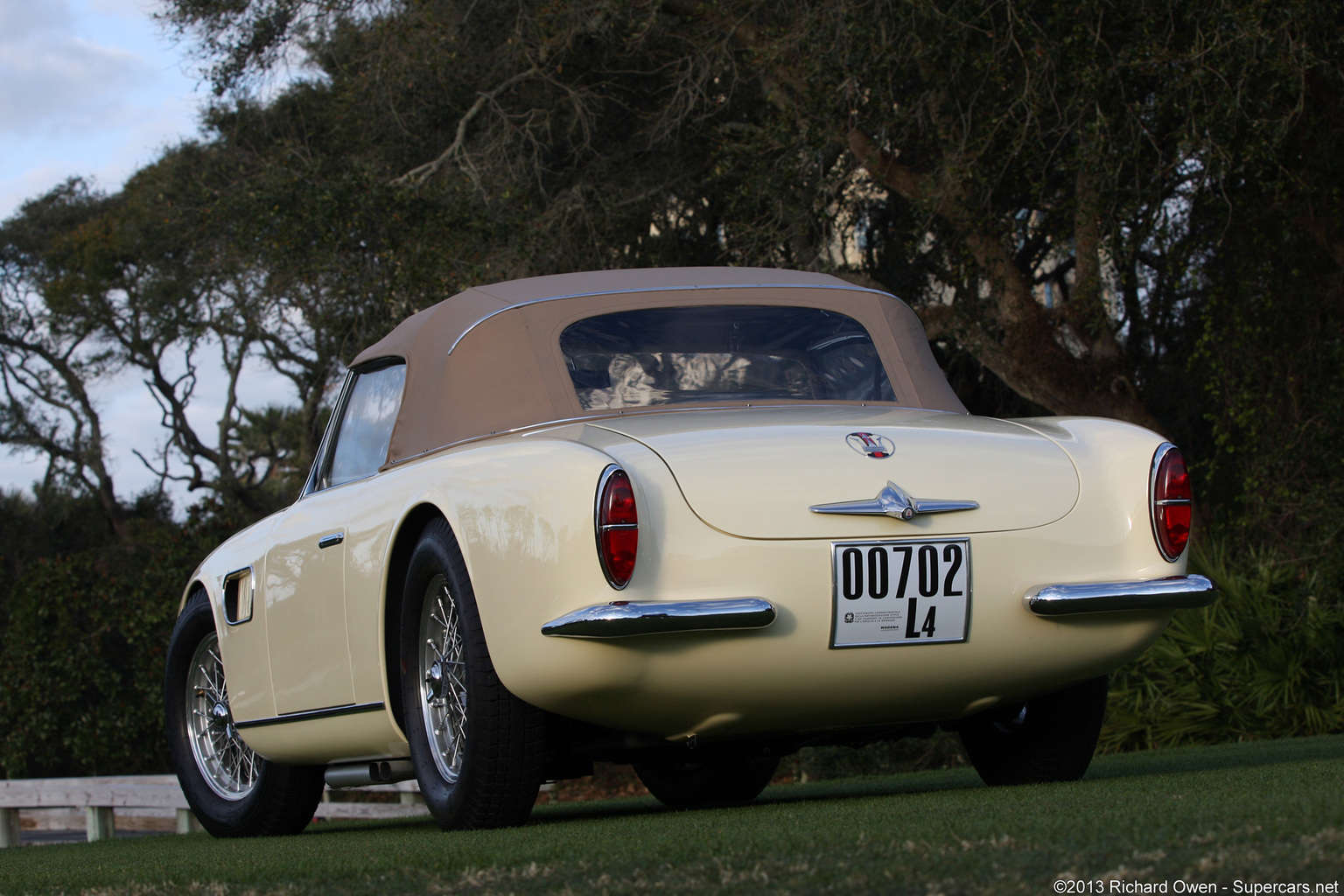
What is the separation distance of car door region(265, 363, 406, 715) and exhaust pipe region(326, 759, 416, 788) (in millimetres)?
259

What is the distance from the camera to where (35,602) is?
2206cm

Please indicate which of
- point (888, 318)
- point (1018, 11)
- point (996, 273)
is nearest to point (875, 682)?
point (888, 318)

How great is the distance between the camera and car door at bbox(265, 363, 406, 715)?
16.4 ft

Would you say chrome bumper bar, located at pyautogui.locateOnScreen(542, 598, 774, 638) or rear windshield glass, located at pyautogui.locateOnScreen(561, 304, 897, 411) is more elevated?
rear windshield glass, located at pyautogui.locateOnScreen(561, 304, 897, 411)

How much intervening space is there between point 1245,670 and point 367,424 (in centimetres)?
793

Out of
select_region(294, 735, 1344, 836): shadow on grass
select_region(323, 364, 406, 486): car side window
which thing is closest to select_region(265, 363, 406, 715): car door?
select_region(323, 364, 406, 486): car side window

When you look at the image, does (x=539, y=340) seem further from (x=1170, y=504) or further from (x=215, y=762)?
(x=215, y=762)

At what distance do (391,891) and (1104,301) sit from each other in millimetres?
12141

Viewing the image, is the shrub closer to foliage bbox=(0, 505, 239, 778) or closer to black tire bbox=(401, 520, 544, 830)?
foliage bbox=(0, 505, 239, 778)

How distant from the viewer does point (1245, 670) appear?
11.2 meters

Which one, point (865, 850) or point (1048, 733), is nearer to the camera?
point (865, 850)

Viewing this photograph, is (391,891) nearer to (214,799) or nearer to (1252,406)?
(214,799)

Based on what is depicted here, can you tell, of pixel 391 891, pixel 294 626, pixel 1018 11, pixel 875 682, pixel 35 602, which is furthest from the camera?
pixel 35 602

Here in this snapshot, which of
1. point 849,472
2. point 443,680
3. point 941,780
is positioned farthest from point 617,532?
point 941,780
